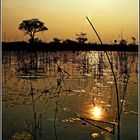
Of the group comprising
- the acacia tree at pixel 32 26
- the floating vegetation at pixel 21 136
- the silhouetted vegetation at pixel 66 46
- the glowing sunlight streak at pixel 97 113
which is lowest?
the floating vegetation at pixel 21 136

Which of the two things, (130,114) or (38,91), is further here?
(38,91)

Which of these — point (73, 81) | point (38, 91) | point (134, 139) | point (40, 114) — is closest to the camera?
point (134, 139)

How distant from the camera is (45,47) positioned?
1977 mm

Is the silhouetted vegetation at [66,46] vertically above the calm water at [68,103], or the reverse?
the silhouetted vegetation at [66,46]

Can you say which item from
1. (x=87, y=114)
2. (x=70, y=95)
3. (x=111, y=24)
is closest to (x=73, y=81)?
(x=70, y=95)

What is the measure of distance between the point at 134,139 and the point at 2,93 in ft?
2.19

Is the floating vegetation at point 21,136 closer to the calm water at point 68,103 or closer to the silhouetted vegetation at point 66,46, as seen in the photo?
the calm water at point 68,103

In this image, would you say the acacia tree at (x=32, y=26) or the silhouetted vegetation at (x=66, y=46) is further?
the silhouetted vegetation at (x=66, y=46)

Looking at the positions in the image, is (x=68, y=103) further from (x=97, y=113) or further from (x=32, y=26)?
(x=32, y=26)

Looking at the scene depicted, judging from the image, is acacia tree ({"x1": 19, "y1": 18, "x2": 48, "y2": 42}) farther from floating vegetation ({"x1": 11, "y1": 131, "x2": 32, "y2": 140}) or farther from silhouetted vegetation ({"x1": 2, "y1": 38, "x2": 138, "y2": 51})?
floating vegetation ({"x1": 11, "y1": 131, "x2": 32, "y2": 140})

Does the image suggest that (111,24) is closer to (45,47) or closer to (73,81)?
(45,47)

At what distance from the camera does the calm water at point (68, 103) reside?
1.77 metres

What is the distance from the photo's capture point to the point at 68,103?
6.41 feet

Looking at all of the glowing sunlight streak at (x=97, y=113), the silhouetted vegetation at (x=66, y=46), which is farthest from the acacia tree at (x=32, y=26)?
the glowing sunlight streak at (x=97, y=113)
